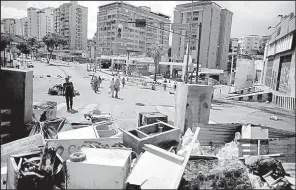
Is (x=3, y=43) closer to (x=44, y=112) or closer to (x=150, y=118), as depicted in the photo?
(x=44, y=112)

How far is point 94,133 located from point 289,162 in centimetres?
514

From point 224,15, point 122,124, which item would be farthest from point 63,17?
point 122,124

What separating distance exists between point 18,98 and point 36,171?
8.00ft

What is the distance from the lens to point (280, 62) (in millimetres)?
25172

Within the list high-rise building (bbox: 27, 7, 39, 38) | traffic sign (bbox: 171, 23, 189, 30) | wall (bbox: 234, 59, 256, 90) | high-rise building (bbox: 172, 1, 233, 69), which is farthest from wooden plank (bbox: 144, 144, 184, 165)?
high-rise building (bbox: 27, 7, 39, 38)

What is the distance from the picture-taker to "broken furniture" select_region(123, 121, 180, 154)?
5812 millimetres

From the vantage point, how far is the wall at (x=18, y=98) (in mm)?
5559

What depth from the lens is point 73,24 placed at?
360 feet

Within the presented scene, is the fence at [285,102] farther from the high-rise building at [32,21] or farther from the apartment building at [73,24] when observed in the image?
the high-rise building at [32,21]

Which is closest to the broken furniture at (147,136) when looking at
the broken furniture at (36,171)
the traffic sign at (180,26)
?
the broken furniture at (36,171)

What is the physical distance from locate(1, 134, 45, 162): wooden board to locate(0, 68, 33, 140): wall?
766 mm

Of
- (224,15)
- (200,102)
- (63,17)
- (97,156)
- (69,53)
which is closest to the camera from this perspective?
(97,156)

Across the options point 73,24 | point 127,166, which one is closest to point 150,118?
point 127,166

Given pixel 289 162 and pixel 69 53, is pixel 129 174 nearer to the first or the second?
pixel 289 162
